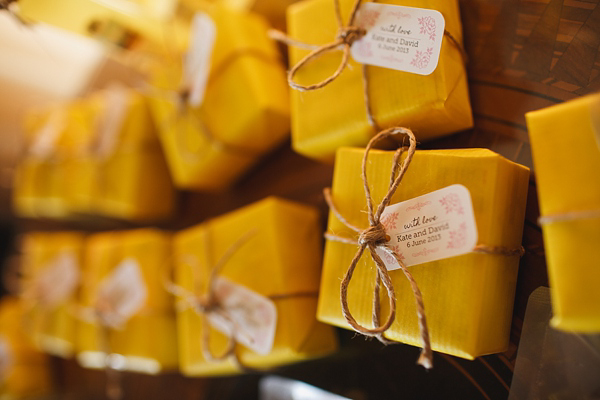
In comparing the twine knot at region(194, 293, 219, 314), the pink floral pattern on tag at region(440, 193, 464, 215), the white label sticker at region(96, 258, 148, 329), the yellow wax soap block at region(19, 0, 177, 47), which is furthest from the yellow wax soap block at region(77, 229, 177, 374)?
the pink floral pattern on tag at region(440, 193, 464, 215)

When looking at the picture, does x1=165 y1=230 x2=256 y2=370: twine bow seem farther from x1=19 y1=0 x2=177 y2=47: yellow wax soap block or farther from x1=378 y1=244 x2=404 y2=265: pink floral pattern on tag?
x1=19 y1=0 x2=177 y2=47: yellow wax soap block

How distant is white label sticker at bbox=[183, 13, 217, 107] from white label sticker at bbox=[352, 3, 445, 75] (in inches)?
13.9

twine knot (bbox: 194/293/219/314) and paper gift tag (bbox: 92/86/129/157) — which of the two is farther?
paper gift tag (bbox: 92/86/129/157)

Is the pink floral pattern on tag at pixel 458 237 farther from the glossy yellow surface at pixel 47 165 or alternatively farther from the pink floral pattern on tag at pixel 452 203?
the glossy yellow surface at pixel 47 165

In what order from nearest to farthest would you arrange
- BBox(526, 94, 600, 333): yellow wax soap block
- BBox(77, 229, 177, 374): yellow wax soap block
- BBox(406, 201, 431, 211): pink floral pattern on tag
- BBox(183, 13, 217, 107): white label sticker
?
BBox(526, 94, 600, 333): yellow wax soap block < BBox(406, 201, 431, 211): pink floral pattern on tag < BBox(183, 13, 217, 107): white label sticker < BBox(77, 229, 177, 374): yellow wax soap block

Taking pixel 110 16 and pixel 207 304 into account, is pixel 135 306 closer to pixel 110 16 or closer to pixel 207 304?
pixel 207 304

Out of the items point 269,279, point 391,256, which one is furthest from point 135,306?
point 391,256

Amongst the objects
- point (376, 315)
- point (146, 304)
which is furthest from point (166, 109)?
point (376, 315)

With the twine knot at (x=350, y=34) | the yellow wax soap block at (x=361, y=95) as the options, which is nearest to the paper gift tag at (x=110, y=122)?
the yellow wax soap block at (x=361, y=95)

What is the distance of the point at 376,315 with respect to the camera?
0.51 m

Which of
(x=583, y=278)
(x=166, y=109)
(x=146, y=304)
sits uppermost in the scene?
(x=583, y=278)

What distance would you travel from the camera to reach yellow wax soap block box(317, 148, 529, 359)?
0.47m

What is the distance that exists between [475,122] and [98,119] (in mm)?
952

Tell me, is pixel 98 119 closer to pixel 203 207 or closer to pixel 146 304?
pixel 203 207
